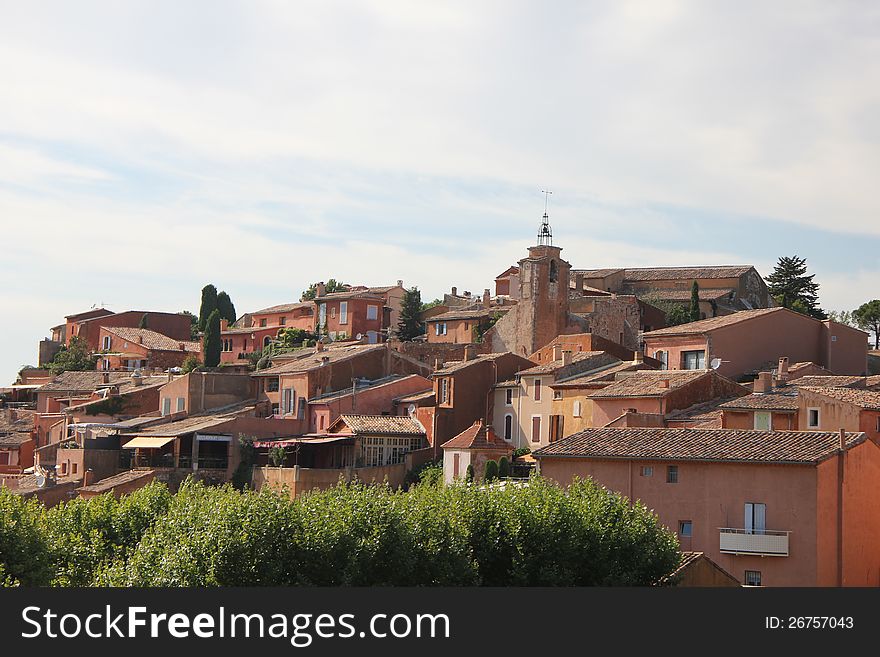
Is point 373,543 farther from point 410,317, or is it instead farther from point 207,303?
point 207,303

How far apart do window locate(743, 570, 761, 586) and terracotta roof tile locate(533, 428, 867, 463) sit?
3176 mm

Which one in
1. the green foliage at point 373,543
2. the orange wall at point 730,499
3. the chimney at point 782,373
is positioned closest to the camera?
the green foliage at point 373,543

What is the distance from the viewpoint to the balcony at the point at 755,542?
3997 centimetres

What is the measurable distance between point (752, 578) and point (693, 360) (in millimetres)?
22845

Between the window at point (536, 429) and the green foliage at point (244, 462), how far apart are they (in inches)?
480

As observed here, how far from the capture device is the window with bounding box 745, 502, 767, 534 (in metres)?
40.5

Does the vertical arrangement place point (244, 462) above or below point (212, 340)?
below

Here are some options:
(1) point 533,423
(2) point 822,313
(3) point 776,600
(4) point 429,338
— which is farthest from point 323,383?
(3) point 776,600

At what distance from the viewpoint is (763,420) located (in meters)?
49.5

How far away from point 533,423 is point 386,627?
38.7 m

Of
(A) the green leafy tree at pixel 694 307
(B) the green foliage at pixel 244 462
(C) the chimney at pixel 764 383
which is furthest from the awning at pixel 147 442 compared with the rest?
(A) the green leafy tree at pixel 694 307

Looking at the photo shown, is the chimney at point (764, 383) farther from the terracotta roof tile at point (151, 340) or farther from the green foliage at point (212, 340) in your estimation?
the terracotta roof tile at point (151, 340)

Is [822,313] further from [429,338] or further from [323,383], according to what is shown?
[323,383]

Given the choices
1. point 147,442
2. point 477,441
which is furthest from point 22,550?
point 147,442
